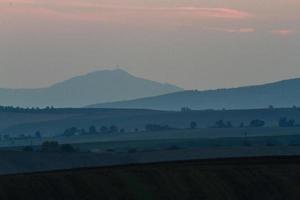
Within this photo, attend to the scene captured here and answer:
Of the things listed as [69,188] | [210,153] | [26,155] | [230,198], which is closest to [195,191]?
[230,198]

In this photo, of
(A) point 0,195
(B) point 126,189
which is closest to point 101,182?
(B) point 126,189

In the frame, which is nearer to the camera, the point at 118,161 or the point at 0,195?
the point at 0,195

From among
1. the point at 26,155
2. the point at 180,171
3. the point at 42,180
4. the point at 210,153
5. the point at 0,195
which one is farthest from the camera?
the point at 210,153

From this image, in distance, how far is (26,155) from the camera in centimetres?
10706

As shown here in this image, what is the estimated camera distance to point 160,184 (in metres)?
64.1

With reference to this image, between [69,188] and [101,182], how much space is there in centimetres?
210

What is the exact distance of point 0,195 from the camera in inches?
2338

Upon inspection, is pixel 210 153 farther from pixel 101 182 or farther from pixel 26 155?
pixel 101 182

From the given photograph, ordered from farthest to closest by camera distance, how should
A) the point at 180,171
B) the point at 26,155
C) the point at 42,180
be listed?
the point at 26,155
the point at 180,171
the point at 42,180

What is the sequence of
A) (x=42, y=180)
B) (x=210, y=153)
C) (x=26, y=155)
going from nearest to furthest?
(x=42, y=180) → (x=26, y=155) → (x=210, y=153)

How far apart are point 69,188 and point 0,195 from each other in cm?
382

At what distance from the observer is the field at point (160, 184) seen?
201ft

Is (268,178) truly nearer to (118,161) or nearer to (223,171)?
(223,171)

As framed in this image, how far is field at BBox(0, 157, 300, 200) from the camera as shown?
201 feet
